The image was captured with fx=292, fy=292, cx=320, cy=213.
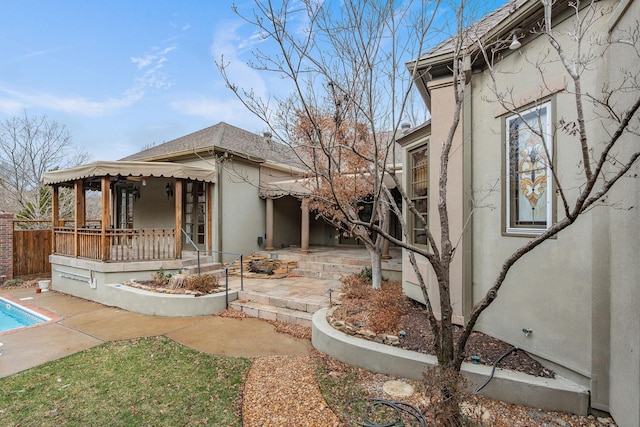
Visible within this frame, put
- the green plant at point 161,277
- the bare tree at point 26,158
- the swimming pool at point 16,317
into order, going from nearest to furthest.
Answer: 1. the swimming pool at point 16,317
2. the green plant at point 161,277
3. the bare tree at point 26,158

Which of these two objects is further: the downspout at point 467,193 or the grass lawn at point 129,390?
the downspout at point 467,193

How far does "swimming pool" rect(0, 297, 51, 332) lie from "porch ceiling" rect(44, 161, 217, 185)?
352 centimetres

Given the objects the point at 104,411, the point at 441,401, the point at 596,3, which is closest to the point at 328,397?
the point at 441,401

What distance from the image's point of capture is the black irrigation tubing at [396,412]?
2.88 m

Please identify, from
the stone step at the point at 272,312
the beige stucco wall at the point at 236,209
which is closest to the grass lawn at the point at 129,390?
the stone step at the point at 272,312

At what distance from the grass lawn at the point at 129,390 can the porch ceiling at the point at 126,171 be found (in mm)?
4856

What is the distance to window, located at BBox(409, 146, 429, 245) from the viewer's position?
576cm

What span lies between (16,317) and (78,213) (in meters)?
3.08

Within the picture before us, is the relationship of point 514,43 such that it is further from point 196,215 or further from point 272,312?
point 196,215

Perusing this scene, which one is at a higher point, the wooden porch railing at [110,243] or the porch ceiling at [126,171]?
the porch ceiling at [126,171]

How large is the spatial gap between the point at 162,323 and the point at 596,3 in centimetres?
836

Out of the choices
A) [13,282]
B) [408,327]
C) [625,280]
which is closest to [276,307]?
[408,327]

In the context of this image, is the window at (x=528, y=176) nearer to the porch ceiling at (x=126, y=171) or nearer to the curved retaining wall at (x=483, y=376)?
the curved retaining wall at (x=483, y=376)

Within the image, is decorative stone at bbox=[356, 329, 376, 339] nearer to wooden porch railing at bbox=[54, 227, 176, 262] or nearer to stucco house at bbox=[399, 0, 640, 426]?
stucco house at bbox=[399, 0, 640, 426]
